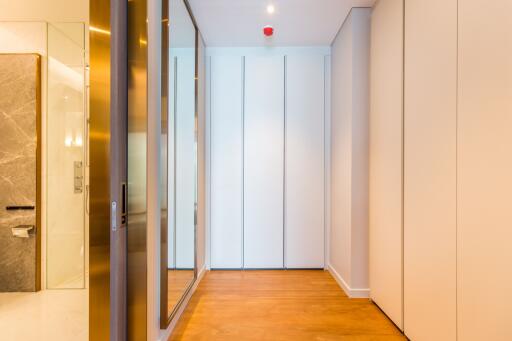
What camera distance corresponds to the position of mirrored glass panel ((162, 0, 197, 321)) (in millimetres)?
2178

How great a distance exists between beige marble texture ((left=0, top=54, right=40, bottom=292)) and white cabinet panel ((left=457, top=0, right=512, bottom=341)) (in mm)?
3568

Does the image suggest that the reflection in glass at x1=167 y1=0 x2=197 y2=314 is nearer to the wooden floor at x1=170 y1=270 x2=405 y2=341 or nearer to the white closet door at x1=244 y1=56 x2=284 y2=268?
the wooden floor at x1=170 y1=270 x2=405 y2=341

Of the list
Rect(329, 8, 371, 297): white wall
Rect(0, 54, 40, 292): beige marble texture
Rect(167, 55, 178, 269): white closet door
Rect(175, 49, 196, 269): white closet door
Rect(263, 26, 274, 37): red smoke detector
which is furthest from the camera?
Rect(263, 26, 274, 37): red smoke detector

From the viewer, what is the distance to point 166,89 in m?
2.00

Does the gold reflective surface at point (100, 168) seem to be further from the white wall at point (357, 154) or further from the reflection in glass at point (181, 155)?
the white wall at point (357, 154)

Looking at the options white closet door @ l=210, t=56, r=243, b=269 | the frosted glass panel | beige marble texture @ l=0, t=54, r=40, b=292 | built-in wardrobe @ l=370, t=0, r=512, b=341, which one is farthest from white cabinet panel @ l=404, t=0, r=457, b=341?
beige marble texture @ l=0, t=54, r=40, b=292

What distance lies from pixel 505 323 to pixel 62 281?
3.54 metres

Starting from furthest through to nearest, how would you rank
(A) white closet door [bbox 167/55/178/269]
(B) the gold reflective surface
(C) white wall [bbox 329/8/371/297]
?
1. (C) white wall [bbox 329/8/371/297]
2. (A) white closet door [bbox 167/55/178/269]
3. (B) the gold reflective surface

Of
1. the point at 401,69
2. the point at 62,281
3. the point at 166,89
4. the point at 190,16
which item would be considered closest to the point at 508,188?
the point at 401,69

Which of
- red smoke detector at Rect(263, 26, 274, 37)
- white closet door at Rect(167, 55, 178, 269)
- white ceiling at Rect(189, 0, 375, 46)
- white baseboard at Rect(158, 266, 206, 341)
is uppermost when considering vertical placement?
white ceiling at Rect(189, 0, 375, 46)

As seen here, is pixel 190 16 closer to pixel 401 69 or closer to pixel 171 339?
pixel 401 69

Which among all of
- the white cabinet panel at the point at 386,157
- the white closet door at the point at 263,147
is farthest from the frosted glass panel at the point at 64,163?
the white cabinet panel at the point at 386,157

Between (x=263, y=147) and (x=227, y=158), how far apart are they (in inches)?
20.0

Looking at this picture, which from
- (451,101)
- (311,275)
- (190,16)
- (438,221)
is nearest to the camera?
(451,101)
